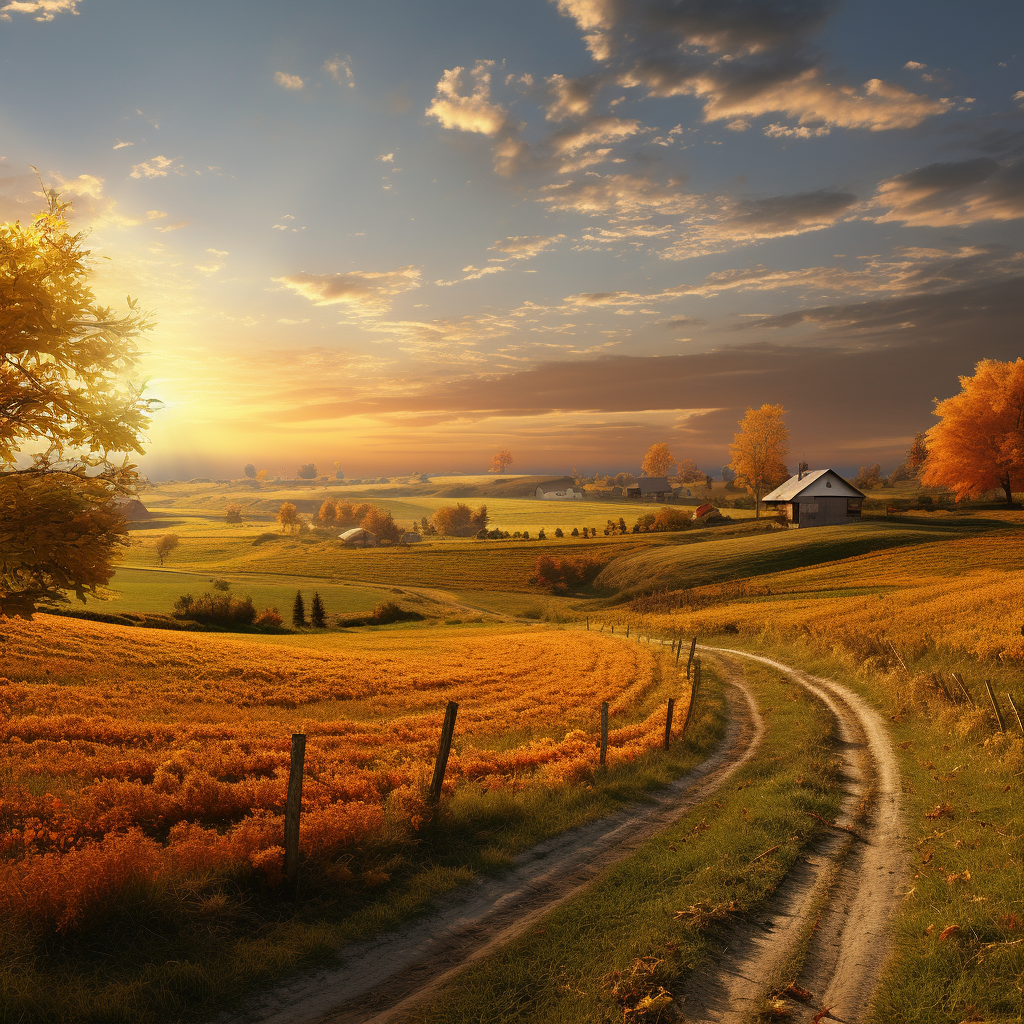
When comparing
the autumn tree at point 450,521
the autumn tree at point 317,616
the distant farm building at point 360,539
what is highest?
the autumn tree at point 450,521

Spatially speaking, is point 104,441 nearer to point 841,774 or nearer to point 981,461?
point 841,774

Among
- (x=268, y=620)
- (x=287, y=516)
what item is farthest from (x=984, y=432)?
(x=287, y=516)

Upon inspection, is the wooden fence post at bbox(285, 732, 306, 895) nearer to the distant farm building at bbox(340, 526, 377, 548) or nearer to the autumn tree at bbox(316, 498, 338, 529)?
the distant farm building at bbox(340, 526, 377, 548)

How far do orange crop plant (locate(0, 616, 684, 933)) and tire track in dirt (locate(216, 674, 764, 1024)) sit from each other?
1.92 m

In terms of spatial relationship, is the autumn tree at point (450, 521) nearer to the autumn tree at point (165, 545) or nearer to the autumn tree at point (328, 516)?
the autumn tree at point (328, 516)

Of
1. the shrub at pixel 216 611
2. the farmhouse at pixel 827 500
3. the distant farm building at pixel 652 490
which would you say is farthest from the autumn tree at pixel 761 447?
the shrub at pixel 216 611

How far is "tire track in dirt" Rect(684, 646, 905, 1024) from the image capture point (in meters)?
7.52

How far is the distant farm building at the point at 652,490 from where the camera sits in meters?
176

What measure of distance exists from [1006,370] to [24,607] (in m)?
93.9

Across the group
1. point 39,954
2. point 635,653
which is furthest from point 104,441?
point 635,653

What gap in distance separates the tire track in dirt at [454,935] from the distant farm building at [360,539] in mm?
119065

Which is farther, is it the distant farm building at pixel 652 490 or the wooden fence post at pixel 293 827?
the distant farm building at pixel 652 490

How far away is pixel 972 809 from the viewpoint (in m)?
12.9

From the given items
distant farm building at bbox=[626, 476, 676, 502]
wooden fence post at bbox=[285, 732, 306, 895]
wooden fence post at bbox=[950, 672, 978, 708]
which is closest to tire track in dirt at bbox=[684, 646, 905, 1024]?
wooden fence post at bbox=[285, 732, 306, 895]
